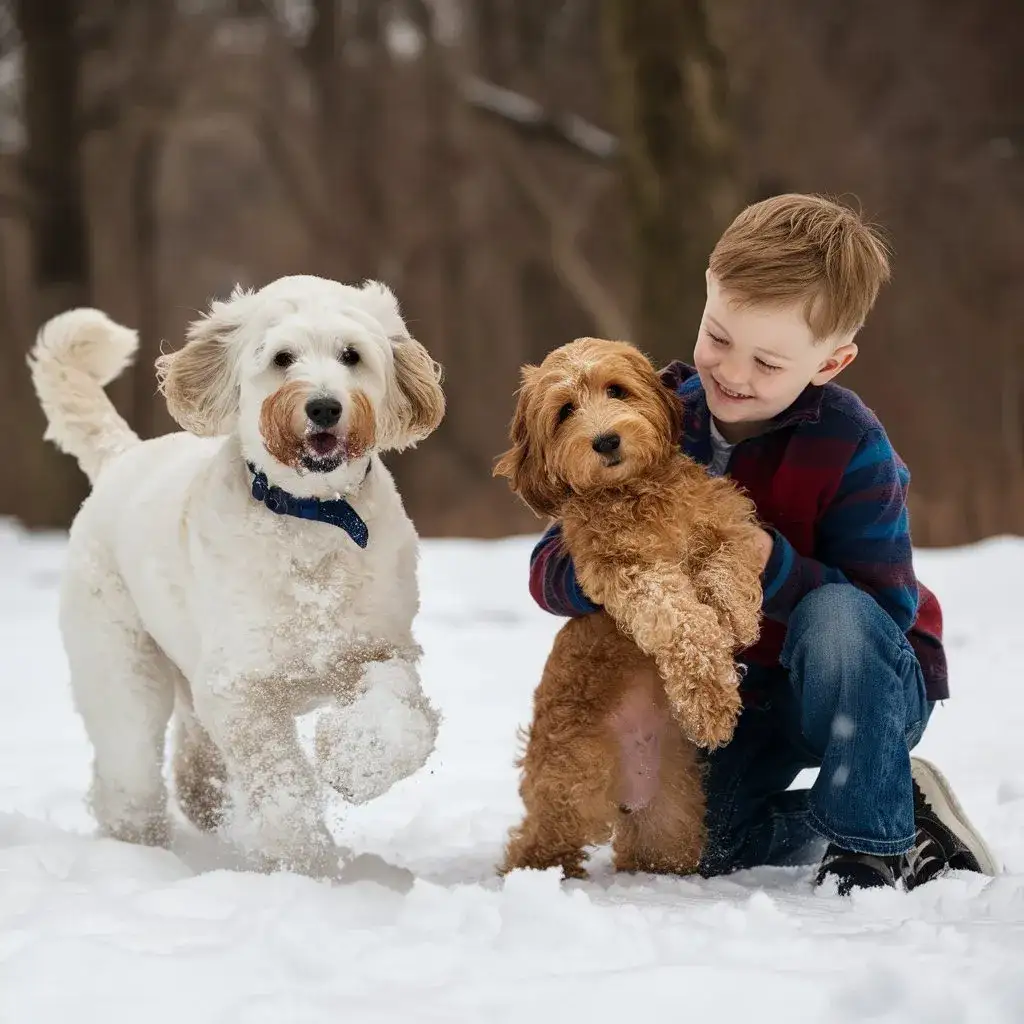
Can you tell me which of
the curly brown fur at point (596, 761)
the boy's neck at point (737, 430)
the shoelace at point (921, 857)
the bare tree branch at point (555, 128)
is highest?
the bare tree branch at point (555, 128)

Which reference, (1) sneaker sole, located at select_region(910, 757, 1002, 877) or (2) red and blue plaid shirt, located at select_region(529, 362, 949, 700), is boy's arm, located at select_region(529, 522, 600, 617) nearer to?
(2) red and blue plaid shirt, located at select_region(529, 362, 949, 700)

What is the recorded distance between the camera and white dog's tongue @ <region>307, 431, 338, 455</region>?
2.58 metres

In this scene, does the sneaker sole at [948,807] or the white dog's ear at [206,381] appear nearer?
the sneaker sole at [948,807]

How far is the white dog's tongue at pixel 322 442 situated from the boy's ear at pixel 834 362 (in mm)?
1091

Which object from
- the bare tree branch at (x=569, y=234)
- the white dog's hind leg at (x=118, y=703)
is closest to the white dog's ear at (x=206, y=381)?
the white dog's hind leg at (x=118, y=703)

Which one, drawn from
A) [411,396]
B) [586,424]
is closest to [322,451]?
[411,396]

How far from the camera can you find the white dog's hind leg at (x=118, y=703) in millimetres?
3168

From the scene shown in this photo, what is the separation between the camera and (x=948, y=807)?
2.86 meters

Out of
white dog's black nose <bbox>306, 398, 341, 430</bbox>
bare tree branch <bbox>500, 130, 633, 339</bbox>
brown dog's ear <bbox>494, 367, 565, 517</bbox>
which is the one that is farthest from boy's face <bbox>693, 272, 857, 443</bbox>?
bare tree branch <bbox>500, 130, 633, 339</bbox>

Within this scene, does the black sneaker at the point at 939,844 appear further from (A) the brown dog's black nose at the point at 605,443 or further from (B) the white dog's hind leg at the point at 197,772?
(B) the white dog's hind leg at the point at 197,772

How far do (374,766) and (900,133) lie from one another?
13.5 metres

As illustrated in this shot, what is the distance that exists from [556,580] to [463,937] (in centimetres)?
91

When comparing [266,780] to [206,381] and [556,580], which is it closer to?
[556,580]

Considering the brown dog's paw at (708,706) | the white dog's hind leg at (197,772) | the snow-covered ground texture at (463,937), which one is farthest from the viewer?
the white dog's hind leg at (197,772)
